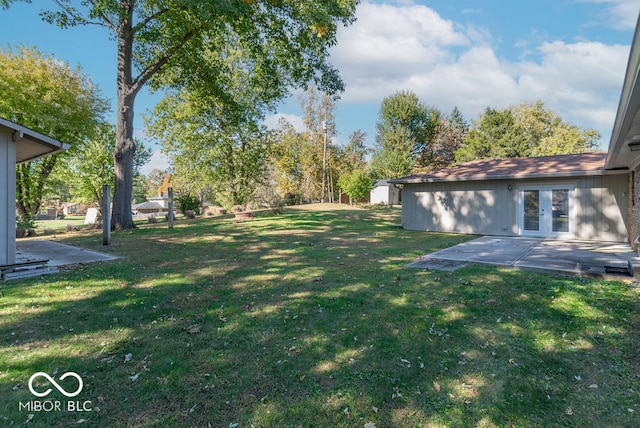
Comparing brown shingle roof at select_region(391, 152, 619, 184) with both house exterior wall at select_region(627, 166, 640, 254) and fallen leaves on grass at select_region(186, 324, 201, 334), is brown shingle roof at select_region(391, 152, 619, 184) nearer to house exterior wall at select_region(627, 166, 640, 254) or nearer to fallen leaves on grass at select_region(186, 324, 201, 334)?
house exterior wall at select_region(627, 166, 640, 254)

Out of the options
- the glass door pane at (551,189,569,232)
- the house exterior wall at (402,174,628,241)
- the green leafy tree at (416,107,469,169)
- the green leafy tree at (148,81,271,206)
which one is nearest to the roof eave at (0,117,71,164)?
the house exterior wall at (402,174,628,241)

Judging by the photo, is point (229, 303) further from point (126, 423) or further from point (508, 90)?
point (508, 90)

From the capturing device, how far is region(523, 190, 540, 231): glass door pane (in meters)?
11.6

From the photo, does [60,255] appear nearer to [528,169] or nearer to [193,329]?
[193,329]

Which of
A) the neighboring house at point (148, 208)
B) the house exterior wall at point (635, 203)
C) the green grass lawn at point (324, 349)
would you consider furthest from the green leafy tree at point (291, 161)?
the green grass lawn at point (324, 349)

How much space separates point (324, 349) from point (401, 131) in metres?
32.6

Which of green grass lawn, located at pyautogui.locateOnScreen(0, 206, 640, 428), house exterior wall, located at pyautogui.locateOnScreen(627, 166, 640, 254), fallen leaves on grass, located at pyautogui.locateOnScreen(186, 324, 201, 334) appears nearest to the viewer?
green grass lawn, located at pyautogui.locateOnScreen(0, 206, 640, 428)

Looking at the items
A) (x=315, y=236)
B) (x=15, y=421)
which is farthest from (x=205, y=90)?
(x=15, y=421)

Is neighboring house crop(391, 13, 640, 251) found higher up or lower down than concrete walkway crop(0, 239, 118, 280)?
higher up

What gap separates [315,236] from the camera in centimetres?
1152

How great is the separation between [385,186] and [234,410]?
37.4 metres

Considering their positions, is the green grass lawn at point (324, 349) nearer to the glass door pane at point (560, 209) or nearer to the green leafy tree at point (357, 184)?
the glass door pane at point (560, 209)

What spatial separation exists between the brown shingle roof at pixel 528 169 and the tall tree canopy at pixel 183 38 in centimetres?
597

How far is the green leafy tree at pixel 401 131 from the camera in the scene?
3294 centimetres
